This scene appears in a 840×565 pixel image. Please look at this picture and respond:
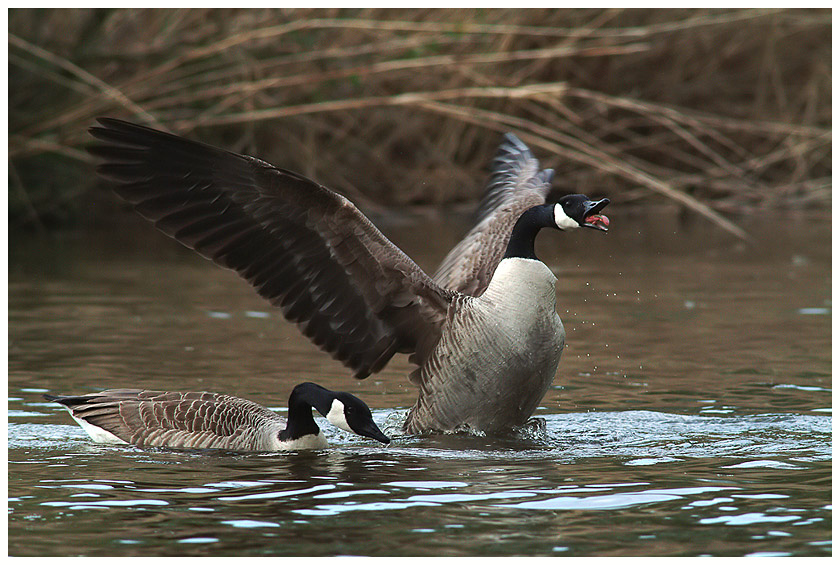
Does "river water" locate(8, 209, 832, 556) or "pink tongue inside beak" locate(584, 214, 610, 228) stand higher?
"pink tongue inside beak" locate(584, 214, 610, 228)

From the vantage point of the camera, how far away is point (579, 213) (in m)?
7.58

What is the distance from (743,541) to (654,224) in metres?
16.2

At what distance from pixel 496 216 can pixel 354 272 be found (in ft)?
6.30

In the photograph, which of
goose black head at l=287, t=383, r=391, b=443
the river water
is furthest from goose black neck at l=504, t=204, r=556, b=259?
goose black head at l=287, t=383, r=391, b=443

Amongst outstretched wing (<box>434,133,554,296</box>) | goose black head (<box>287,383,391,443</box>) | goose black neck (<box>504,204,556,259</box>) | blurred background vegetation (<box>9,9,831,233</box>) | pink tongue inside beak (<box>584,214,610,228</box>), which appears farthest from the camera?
blurred background vegetation (<box>9,9,831,233</box>)

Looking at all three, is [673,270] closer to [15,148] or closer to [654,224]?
[654,224]

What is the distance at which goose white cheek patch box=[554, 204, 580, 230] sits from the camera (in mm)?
7645

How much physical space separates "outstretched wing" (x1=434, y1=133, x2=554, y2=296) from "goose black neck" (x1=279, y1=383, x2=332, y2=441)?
234cm

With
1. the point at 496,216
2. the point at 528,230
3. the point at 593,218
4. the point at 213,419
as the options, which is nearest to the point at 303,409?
the point at 213,419

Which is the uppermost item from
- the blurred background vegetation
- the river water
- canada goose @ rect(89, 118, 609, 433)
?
the blurred background vegetation

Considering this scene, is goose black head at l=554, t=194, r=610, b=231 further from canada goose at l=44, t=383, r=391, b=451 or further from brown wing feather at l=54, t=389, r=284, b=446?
brown wing feather at l=54, t=389, r=284, b=446

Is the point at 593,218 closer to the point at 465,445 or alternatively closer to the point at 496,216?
the point at 465,445

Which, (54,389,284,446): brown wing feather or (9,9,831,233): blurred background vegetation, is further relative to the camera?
(9,9,831,233): blurred background vegetation

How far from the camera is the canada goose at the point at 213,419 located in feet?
23.7
